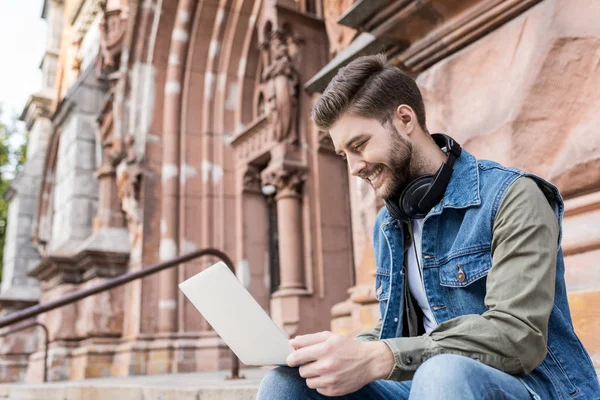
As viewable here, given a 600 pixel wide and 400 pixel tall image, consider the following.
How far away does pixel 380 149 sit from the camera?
4.81 feet

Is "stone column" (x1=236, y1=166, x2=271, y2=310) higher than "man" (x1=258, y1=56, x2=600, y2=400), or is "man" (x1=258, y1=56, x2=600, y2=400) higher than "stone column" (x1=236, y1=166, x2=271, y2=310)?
"stone column" (x1=236, y1=166, x2=271, y2=310)

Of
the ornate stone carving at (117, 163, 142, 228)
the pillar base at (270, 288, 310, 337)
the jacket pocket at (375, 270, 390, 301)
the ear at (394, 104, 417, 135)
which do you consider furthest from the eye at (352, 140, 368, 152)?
the ornate stone carving at (117, 163, 142, 228)

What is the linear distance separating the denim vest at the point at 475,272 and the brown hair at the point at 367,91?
23 centimetres

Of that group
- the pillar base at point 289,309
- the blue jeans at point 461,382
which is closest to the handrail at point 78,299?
the pillar base at point 289,309

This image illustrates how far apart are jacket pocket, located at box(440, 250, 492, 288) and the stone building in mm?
1129

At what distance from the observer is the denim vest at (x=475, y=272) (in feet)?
3.84

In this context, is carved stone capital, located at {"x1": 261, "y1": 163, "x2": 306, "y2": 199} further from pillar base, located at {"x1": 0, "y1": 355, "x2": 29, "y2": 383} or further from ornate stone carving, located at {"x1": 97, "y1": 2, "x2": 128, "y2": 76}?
pillar base, located at {"x1": 0, "y1": 355, "x2": 29, "y2": 383}

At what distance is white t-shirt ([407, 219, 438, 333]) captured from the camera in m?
1.46

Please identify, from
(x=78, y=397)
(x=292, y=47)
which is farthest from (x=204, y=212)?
(x=78, y=397)

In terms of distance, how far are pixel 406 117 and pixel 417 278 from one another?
43cm

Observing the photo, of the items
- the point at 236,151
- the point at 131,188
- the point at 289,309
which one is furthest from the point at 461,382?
the point at 131,188

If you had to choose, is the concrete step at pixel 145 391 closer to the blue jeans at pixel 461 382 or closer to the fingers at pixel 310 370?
the fingers at pixel 310 370

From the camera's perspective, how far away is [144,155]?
25.8ft

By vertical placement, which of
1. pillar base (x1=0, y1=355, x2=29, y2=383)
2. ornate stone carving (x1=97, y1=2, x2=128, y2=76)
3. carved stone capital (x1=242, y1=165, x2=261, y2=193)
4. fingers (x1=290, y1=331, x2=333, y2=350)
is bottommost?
pillar base (x1=0, y1=355, x2=29, y2=383)
